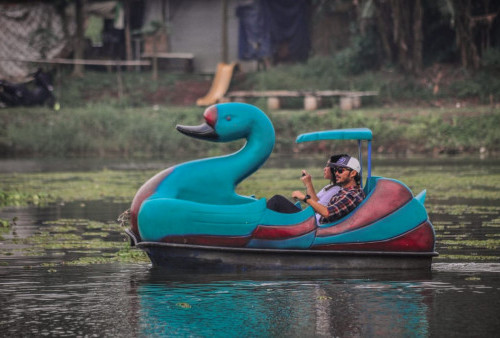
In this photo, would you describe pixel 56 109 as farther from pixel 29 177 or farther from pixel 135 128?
pixel 29 177

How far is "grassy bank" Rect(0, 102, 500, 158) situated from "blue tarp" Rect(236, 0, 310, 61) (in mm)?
6427

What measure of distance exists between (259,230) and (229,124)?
4.41 feet

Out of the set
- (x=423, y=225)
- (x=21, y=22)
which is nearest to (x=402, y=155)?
(x=21, y=22)

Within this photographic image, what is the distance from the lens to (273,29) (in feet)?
134

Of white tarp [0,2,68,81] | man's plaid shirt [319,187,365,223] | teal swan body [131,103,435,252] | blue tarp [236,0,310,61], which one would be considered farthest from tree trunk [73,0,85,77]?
man's plaid shirt [319,187,365,223]

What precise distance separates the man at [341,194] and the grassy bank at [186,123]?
2009cm

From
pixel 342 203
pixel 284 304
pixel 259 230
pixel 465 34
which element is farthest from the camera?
pixel 465 34

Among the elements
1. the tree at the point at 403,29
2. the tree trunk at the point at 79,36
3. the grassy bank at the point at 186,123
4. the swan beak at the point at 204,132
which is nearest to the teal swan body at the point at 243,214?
the swan beak at the point at 204,132

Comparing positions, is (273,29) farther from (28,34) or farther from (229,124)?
(229,124)

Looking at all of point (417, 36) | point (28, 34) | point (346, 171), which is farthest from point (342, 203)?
point (28, 34)

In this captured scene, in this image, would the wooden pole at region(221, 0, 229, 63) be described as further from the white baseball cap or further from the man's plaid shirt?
the man's plaid shirt

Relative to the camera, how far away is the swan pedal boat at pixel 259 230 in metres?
11.7

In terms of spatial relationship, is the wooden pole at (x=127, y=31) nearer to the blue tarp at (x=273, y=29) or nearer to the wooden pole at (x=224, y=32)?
the wooden pole at (x=224, y=32)

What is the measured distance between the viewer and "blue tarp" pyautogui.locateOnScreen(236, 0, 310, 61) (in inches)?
Result: 1608
